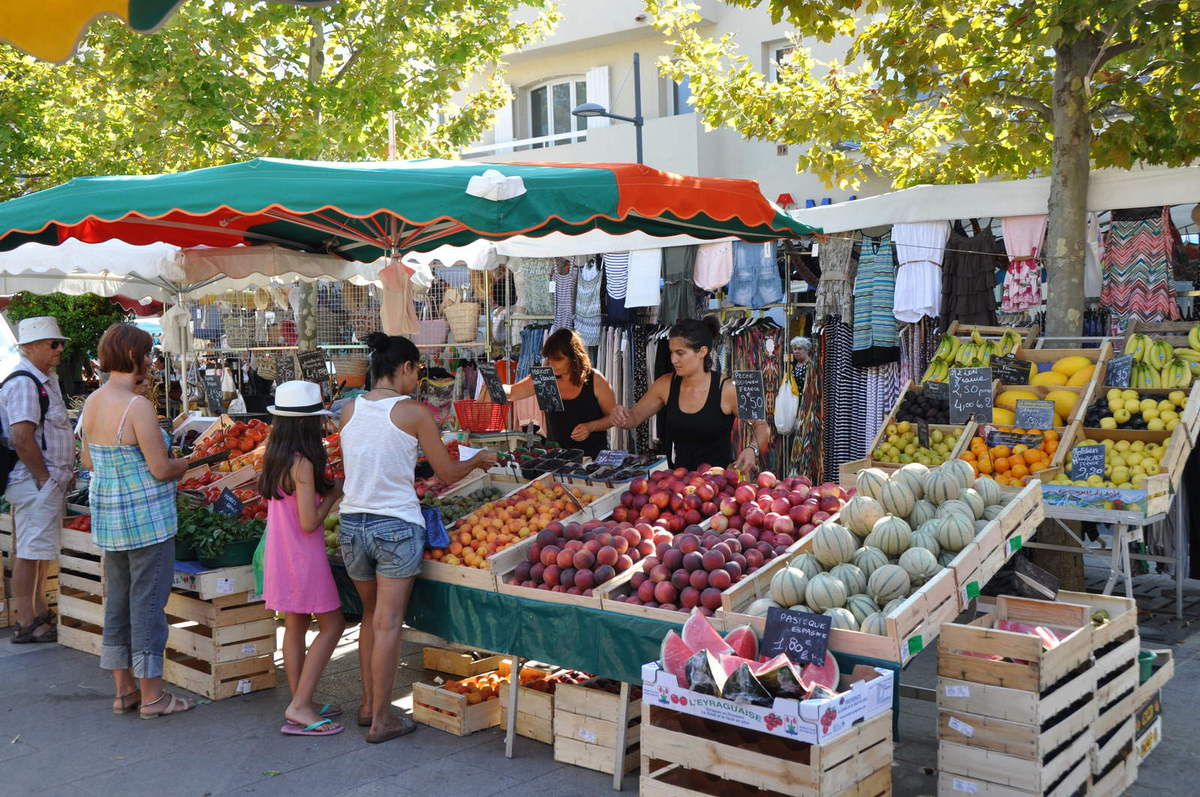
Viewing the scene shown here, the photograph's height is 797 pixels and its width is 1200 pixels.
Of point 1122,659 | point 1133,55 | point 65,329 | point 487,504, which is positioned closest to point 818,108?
point 1133,55

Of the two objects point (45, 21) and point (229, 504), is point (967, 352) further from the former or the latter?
point (45, 21)

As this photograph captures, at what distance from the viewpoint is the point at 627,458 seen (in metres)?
5.52

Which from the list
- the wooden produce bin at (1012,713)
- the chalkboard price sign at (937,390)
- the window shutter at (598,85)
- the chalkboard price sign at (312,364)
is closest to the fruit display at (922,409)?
the chalkboard price sign at (937,390)

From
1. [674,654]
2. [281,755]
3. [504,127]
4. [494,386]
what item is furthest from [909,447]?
[504,127]

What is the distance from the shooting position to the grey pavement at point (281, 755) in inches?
168

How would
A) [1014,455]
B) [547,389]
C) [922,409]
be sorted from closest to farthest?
[1014,455] → [547,389] → [922,409]

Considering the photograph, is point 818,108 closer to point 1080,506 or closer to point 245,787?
point 1080,506

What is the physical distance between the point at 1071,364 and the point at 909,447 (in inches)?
46.3

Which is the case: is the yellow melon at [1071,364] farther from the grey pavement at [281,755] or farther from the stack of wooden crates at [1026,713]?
the stack of wooden crates at [1026,713]

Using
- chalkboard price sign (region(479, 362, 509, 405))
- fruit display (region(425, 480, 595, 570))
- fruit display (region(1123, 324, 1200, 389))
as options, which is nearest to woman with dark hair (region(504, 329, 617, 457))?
chalkboard price sign (region(479, 362, 509, 405))

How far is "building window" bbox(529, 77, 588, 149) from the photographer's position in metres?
19.5

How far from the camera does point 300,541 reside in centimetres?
482

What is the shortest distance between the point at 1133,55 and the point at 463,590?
498 centimetres

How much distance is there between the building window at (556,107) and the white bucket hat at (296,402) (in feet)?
50.4
